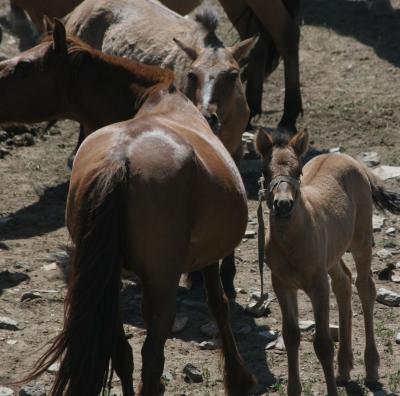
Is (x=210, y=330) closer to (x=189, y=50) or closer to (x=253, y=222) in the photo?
(x=253, y=222)

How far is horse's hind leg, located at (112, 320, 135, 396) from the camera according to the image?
5137 millimetres

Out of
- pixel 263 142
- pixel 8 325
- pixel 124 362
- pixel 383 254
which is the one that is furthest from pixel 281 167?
pixel 383 254

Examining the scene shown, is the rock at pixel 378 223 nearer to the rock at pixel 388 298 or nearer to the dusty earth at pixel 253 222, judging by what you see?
the dusty earth at pixel 253 222

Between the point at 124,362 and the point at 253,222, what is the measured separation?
3248 millimetres

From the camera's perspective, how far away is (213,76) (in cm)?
687

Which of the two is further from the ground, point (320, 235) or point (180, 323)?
point (320, 235)

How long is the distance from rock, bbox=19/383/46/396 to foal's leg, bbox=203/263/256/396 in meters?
0.98

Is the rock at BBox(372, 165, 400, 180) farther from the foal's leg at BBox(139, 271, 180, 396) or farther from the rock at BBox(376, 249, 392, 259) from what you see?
the foal's leg at BBox(139, 271, 180, 396)

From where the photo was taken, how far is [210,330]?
6535 millimetres

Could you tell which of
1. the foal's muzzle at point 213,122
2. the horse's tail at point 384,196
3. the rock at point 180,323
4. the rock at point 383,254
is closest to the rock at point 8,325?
the rock at point 180,323

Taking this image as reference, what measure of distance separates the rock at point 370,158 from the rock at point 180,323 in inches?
118

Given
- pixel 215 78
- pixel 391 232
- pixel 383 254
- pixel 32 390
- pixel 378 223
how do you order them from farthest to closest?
pixel 378 223
pixel 391 232
pixel 383 254
pixel 215 78
pixel 32 390

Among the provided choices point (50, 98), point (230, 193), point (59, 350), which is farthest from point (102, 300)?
point (50, 98)

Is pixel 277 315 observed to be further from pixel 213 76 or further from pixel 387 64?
pixel 387 64
